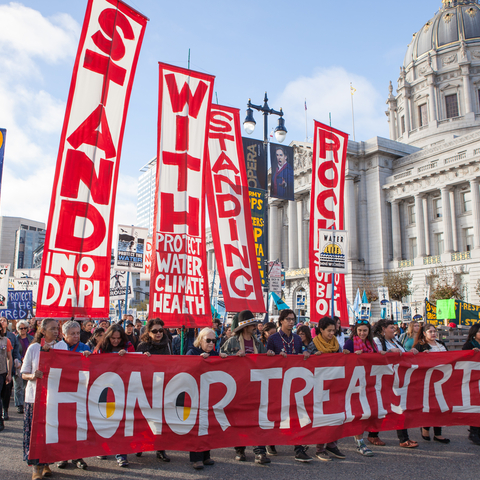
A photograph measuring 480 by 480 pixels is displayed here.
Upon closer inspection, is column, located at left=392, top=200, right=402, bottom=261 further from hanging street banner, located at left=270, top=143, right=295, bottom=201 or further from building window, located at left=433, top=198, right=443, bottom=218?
hanging street banner, located at left=270, top=143, right=295, bottom=201

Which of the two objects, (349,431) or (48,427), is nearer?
(48,427)

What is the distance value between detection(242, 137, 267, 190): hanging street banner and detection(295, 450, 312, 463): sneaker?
9854mm

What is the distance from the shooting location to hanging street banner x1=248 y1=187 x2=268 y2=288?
14.4 m

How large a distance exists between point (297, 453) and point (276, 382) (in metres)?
0.94

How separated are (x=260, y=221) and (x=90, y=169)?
7.81 meters

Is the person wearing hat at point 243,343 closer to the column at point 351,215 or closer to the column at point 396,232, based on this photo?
the column at point 351,215

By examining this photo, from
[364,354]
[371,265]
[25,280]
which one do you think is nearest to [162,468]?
[364,354]

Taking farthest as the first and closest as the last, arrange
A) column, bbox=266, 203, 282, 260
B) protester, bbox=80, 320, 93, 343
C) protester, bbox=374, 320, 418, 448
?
column, bbox=266, 203, 282, 260, protester, bbox=80, 320, 93, 343, protester, bbox=374, 320, 418, 448

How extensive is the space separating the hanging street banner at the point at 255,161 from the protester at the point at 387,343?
8.20 meters

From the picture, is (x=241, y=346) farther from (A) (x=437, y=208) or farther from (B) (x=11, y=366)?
(A) (x=437, y=208)

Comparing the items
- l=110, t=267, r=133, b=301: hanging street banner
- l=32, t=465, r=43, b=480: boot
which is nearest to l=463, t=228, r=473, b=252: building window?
l=110, t=267, r=133, b=301: hanging street banner

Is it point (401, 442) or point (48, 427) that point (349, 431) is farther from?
point (48, 427)

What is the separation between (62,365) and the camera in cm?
546

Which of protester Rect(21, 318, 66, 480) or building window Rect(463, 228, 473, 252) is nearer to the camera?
protester Rect(21, 318, 66, 480)
